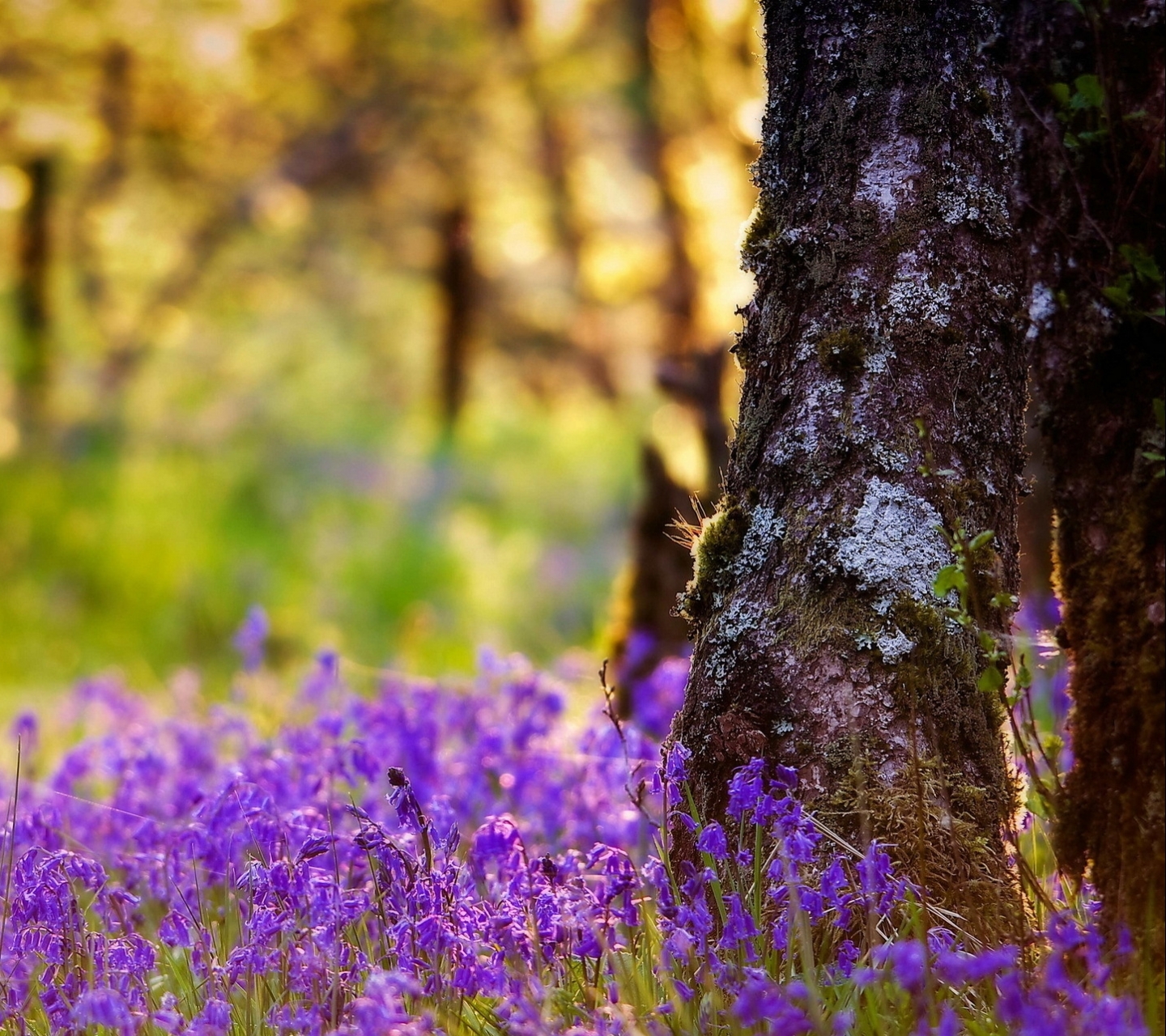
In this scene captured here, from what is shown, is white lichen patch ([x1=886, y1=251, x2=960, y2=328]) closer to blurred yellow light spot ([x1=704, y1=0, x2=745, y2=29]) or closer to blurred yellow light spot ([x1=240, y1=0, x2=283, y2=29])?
blurred yellow light spot ([x1=704, y1=0, x2=745, y2=29])

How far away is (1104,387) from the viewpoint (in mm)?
2322

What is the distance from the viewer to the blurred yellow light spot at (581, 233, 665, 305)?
669 inches

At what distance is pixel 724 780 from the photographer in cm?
241

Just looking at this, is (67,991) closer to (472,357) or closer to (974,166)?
(974,166)

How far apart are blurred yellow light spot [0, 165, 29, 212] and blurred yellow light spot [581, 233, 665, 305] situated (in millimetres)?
7036

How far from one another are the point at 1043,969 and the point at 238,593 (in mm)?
9255

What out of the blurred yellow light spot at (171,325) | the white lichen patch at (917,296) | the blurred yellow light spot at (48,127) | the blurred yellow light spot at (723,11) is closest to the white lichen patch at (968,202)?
the white lichen patch at (917,296)

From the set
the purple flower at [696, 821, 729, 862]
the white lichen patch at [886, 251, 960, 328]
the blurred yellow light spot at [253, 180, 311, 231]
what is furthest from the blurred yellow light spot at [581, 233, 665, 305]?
the purple flower at [696, 821, 729, 862]

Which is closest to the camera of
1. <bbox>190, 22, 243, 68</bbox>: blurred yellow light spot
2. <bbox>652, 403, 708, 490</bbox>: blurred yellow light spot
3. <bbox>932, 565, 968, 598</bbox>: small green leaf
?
<bbox>932, 565, 968, 598</bbox>: small green leaf

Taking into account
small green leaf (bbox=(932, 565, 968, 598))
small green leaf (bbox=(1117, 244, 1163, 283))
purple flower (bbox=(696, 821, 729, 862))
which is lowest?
purple flower (bbox=(696, 821, 729, 862))

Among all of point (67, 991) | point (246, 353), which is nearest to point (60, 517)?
point (246, 353)

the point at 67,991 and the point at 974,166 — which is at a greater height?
the point at 974,166

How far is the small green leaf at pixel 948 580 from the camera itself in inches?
82.0

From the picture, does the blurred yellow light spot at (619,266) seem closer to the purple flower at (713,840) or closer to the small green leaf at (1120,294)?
the small green leaf at (1120,294)
